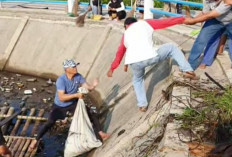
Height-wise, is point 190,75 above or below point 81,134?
above

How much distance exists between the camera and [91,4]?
12.6 m

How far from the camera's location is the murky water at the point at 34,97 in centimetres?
773

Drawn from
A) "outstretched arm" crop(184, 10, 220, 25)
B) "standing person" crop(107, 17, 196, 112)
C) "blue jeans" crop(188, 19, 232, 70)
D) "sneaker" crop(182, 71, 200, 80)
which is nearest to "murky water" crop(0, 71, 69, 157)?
"standing person" crop(107, 17, 196, 112)

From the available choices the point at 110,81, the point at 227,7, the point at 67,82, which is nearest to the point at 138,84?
the point at 67,82

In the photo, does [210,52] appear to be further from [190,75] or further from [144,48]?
[144,48]

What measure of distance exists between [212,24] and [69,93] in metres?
2.70

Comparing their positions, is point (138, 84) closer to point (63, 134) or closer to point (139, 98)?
point (139, 98)

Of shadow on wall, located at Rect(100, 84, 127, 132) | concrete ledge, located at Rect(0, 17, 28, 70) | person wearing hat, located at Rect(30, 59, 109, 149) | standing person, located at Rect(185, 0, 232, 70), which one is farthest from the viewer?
concrete ledge, located at Rect(0, 17, 28, 70)

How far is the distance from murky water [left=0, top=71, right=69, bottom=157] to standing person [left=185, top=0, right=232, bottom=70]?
10.2ft

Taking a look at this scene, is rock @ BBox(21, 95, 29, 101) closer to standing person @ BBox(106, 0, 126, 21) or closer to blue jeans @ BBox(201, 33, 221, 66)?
standing person @ BBox(106, 0, 126, 21)

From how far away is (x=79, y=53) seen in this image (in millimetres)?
11094

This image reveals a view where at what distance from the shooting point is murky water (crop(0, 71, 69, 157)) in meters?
7.73

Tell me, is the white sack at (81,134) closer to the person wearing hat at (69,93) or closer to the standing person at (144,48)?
the person wearing hat at (69,93)

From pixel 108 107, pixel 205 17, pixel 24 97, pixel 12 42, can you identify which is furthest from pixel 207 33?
pixel 12 42
